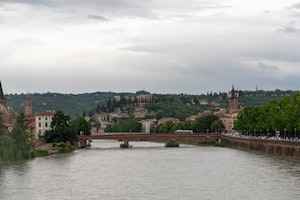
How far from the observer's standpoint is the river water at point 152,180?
2197 inches

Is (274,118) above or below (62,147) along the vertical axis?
above

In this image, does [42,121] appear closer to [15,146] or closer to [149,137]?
[149,137]

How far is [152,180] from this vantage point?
2616 inches

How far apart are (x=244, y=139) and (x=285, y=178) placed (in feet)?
203

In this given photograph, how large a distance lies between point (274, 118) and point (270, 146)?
222 inches

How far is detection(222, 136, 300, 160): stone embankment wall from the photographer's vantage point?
9369cm

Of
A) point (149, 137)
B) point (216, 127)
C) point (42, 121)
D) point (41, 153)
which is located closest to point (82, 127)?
point (42, 121)

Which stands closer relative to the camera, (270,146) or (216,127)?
(270,146)

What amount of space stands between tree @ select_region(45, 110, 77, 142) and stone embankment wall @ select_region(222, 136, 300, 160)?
94.3 feet

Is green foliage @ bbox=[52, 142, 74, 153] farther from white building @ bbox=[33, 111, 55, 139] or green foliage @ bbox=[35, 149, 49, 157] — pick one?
white building @ bbox=[33, 111, 55, 139]

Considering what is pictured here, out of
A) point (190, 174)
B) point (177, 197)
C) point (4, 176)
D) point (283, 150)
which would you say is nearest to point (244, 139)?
point (283, 150)

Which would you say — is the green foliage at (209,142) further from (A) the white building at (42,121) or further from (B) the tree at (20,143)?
(B) the tree at (20,143)

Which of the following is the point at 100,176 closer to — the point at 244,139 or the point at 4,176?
the point at 4,176

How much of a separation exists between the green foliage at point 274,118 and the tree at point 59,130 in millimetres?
31590
